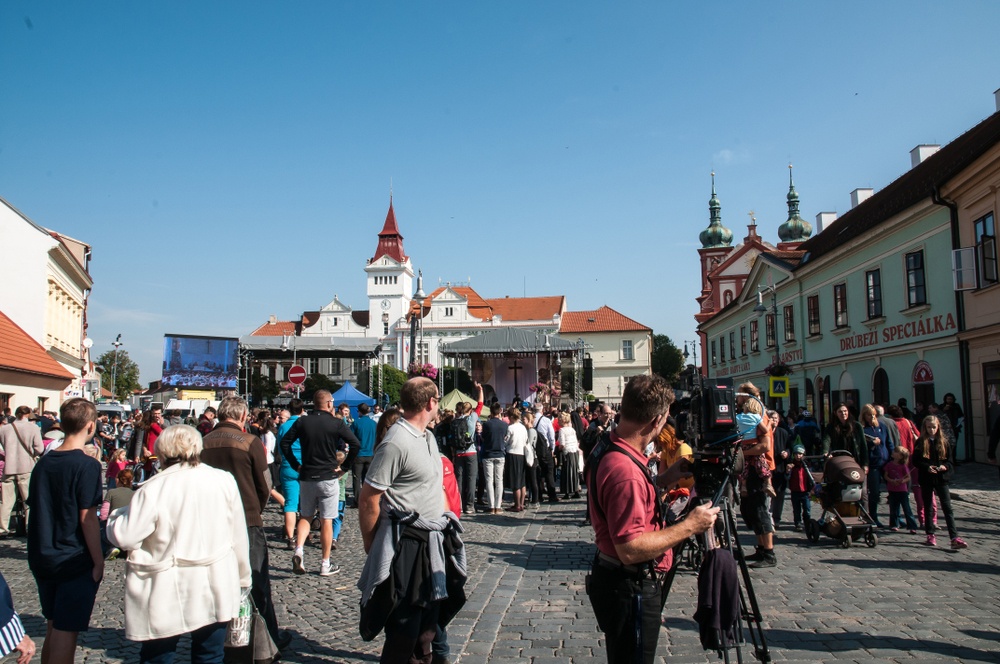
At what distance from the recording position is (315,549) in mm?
9117

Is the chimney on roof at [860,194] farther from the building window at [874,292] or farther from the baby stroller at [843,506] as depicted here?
the baby stroller at [843,506]

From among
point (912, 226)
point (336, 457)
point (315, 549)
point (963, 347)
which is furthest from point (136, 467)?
point (912, 226)

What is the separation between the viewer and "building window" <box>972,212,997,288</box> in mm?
17141

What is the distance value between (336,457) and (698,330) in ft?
163

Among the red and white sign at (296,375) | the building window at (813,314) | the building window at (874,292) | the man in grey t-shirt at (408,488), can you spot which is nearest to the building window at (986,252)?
the building window at (874,292)

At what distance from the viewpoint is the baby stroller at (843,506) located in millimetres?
8469

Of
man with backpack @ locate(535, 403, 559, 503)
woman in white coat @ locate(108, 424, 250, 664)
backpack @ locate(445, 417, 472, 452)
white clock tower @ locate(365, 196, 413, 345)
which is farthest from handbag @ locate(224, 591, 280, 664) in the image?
white clock tower @ locate(365, 196, 413, 345)

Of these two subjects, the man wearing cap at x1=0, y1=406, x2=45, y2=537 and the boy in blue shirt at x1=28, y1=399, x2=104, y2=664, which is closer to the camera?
the boy in blue shirt at x1=28, y1=399, x2=104, y2=664

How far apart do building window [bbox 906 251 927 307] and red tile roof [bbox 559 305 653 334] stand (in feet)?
205

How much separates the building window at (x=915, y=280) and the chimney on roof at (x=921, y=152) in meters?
9.78

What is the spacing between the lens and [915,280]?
70.0ft

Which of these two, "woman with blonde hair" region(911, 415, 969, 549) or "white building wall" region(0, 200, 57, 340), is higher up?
"white building wall" region(0, 200, 57, 340)

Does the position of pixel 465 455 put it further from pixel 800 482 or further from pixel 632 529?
pixel 632 529

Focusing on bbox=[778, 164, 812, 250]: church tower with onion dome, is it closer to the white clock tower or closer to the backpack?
the white clock tower
